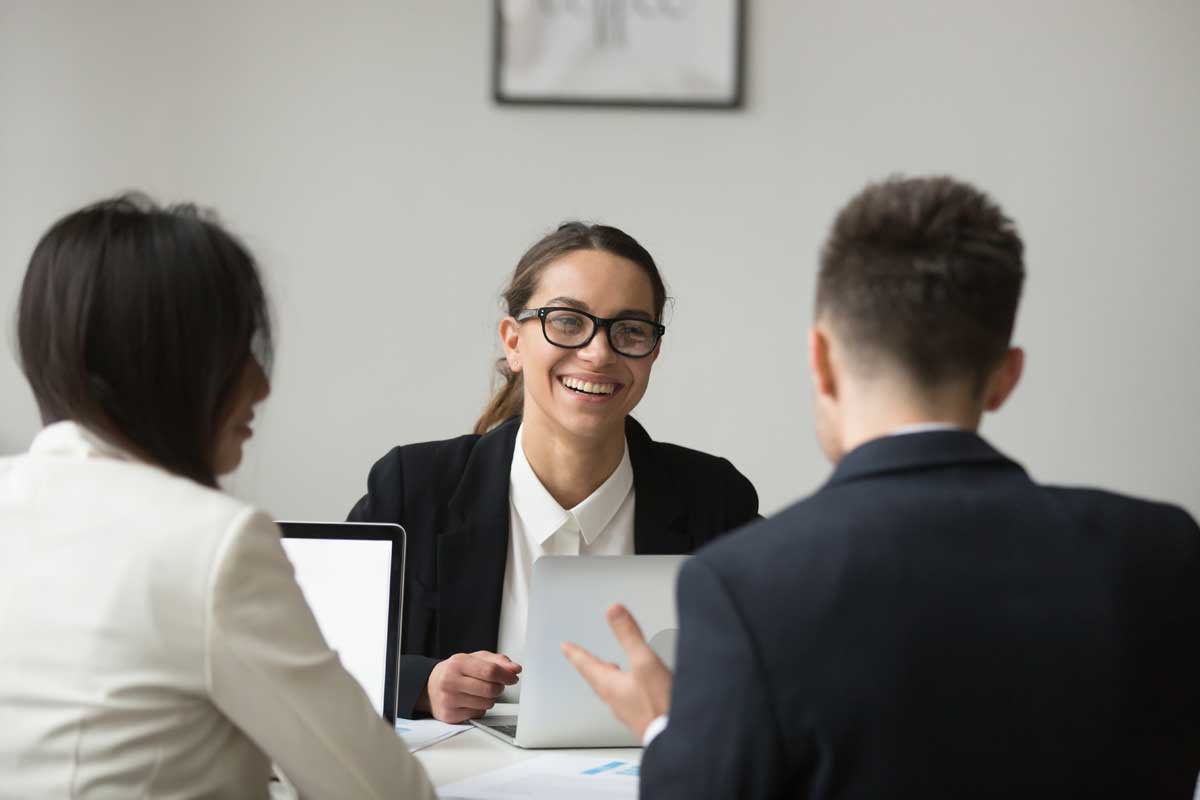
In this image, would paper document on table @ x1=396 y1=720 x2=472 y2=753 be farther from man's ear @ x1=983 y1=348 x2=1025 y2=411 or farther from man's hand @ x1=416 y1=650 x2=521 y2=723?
man's ear @ x1=983 y1=348 x2=1025 y2=411

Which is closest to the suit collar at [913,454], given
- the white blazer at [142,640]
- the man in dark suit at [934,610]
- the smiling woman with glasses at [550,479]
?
the man in dark suit at [934,610]

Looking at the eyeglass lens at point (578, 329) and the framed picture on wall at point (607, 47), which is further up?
the framed picture on wall at point (607, 47)

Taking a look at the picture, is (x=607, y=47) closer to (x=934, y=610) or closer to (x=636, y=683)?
(x=636, y=683)

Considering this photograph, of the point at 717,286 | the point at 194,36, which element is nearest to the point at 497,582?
the point at 717,286

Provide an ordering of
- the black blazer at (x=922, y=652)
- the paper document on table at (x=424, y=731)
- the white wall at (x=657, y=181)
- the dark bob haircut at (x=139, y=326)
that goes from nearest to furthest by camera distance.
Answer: the black blazer at (x=922, y=652)
the dark bob haircut at (x=139, y=326)
the paper document on table at (x=424, y=731)
the white wall at (x=657, y=181)

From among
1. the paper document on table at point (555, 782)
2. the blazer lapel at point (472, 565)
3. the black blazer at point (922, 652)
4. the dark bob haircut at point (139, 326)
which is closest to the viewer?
the black blazer at point (922, 652)

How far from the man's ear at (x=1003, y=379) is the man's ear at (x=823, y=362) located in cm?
13

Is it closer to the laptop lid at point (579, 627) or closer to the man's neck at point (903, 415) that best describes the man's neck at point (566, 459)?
the laptop lid at point (579, 627)

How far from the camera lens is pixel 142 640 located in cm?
106

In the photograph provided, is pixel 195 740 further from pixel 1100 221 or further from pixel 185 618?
pixel 1100 221

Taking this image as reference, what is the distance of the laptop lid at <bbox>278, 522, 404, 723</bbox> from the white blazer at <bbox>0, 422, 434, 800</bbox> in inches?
18.5

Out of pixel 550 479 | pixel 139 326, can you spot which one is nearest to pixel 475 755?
pixel 550 479

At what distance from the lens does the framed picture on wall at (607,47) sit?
3176 millimetres

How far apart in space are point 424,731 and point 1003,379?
984mm
